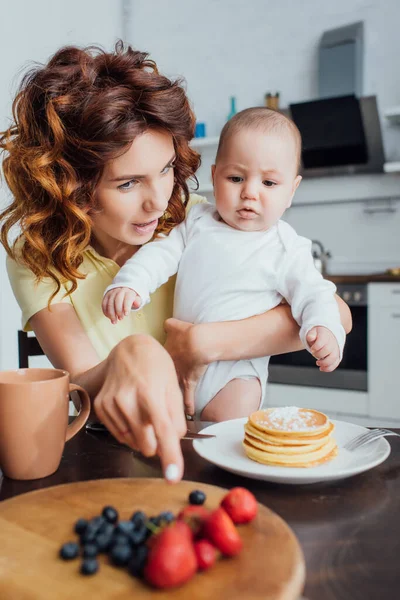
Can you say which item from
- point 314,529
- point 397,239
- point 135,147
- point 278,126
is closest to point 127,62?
point 135,147

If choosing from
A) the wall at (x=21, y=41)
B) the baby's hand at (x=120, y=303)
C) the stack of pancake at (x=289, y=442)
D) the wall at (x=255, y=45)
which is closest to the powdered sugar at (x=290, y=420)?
the stack of pancake at (x=289, y=442)

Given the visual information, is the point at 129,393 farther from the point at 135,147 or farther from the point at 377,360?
the point at 377,360

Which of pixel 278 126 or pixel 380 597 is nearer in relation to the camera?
pixel 380 597

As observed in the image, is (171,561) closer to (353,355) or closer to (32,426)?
(32,426)

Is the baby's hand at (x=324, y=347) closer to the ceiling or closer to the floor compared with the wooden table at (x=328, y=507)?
closer to the ceiling

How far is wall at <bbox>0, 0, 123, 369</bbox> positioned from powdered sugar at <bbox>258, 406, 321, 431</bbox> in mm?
2852

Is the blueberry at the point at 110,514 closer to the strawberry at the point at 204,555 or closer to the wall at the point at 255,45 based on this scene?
the strawberry at the point at 204,555

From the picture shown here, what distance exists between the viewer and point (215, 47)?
4.93 m

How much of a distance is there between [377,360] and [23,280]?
2.81 metres

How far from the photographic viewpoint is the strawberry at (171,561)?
21.0 inches

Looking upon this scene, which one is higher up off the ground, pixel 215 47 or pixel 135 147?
pixel 215 47

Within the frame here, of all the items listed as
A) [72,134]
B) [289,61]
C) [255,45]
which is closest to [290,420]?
[72,134]

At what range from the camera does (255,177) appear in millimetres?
1426

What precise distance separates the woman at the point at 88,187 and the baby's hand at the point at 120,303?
0.13 m
